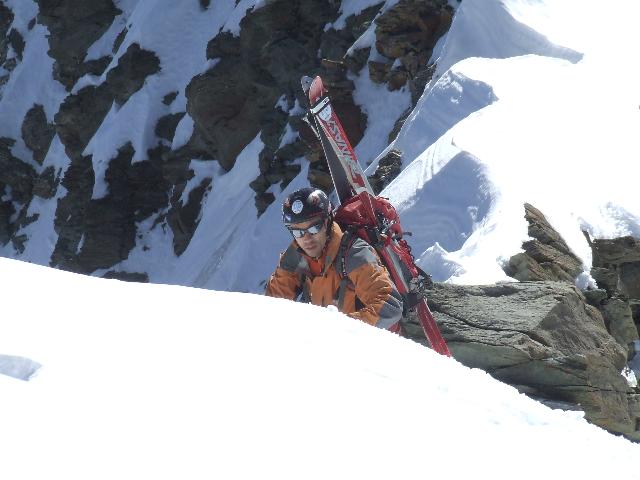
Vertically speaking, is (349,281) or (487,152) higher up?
(349,281)

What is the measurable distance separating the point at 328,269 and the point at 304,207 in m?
0.45

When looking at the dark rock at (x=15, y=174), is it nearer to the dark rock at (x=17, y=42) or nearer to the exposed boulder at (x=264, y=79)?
the dark rock at (x=17, y=42)

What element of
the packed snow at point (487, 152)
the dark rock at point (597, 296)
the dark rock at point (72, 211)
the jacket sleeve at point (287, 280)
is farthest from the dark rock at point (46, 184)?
the jacket sleeve at point (287, 280)

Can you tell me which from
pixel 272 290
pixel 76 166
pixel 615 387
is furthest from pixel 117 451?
pixel 76 166

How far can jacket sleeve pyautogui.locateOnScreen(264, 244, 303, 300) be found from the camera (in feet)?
20.7

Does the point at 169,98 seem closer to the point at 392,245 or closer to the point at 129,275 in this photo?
the point at 129,275

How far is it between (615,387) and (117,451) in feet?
19.6

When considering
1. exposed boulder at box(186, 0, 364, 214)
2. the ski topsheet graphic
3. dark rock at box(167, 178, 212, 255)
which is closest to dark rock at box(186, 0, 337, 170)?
exposed boulder at box(186, 0, 364, 214)

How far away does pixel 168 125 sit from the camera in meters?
30.5

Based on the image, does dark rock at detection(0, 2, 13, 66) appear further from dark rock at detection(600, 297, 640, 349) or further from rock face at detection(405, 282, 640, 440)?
rock face at detection(405, 282, 640, 440)

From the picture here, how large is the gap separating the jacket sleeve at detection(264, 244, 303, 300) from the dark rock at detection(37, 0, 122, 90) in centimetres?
3256

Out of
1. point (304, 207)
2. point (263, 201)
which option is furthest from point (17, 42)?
point (304, 207)

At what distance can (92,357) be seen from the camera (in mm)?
3312

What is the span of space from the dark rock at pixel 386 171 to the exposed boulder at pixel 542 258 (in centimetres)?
453
